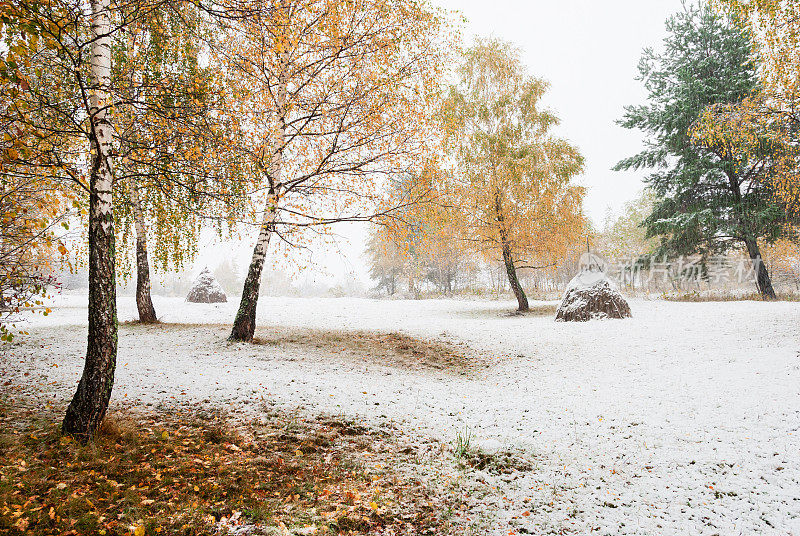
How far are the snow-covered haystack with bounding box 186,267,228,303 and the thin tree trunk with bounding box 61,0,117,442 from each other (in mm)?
14998

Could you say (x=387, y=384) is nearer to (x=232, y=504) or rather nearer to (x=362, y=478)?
(x=362, y=478)

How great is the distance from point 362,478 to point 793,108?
12.2 meters

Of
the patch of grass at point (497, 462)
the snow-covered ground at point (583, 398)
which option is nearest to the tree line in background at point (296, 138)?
the snow-covered ground at point (583, 398)

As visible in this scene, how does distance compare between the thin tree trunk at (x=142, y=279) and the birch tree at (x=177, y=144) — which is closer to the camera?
the birch tree at (x=177, y=144)

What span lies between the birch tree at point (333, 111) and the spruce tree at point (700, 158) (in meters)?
15.9

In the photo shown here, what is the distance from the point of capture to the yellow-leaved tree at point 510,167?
1526 centimetres

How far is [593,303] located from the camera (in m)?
12.3

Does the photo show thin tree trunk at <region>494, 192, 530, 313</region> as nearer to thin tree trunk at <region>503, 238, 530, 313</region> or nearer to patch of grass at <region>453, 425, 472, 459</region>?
thin tree trunk at <region>503, 238, 530, 313</region>

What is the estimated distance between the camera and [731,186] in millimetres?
17875

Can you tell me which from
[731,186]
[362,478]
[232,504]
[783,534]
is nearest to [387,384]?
[362,478]

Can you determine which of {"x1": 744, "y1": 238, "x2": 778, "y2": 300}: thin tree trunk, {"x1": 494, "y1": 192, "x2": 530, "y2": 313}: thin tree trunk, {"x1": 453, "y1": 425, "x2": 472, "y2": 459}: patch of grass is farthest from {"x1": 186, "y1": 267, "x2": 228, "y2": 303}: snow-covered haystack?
{"x1": 744, "y1": 238, "x2": 778, "y2": 300}: thin tree trunk

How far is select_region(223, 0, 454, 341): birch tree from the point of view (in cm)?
719

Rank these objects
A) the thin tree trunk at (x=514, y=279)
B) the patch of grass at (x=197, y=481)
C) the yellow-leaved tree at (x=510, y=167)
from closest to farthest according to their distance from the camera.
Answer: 1. the patch of grass at (x=197, y=481)
2. the yellow-leaved tree at (x=510, y=167)
3. the thin tree trunk at (x=514, y=279)

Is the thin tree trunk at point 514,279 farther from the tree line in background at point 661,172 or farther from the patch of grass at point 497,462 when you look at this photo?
the patch of grass at point 497,462
